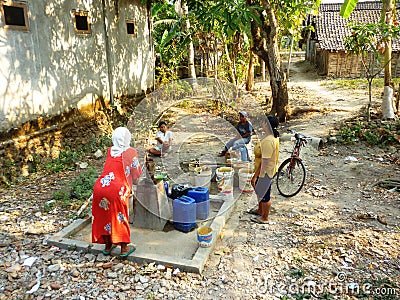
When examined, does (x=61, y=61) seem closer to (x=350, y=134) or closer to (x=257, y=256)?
(x=257, y=256)

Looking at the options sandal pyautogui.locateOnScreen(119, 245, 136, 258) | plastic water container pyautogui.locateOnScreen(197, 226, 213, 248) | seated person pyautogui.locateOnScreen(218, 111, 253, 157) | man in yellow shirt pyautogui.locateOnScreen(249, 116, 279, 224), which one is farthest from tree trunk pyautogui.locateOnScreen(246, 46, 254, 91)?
sandal pyautogui.locateOnScreen(119, 245, 136, 258)

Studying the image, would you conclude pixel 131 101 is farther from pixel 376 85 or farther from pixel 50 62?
pixel 376 85

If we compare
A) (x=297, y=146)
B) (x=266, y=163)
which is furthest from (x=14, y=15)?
(x=297, y=146)

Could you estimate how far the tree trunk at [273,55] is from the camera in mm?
9250

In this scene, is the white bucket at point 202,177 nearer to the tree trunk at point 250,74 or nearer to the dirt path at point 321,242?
the dirt path at point 321,242

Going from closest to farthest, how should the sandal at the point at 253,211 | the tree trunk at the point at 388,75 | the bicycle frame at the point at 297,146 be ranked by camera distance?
the sandal at the point at 253,211 → the bicycle frame at the point at 297,146 → the tree trunk at the point at 388,75

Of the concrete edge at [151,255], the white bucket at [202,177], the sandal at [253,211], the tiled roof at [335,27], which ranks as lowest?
the sandal at [253,211]

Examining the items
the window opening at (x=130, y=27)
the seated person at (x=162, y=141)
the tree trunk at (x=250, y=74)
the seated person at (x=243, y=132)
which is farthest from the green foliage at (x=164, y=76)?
the seated person at (x=243, y=132)

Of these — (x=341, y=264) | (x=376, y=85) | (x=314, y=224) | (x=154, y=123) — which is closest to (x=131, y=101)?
(x=154, y=123)

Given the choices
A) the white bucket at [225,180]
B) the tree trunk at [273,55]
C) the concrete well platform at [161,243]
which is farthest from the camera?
the tree trunk at [273,55]

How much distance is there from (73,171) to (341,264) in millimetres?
4993

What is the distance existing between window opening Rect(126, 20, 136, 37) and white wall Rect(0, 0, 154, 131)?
0.51 ft

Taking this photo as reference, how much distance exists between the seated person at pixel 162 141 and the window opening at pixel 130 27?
3.59 meters

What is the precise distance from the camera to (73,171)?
6.35 m
